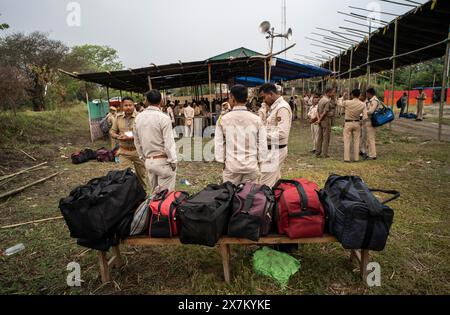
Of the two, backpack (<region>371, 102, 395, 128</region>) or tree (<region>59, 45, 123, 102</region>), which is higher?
tree (<region>59, 45, 123, 102</region>)

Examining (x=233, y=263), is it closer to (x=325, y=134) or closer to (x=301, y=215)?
(x=301, y=215)

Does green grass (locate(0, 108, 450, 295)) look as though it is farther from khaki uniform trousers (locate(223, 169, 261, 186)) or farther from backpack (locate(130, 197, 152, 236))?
khaki uniform trousers (locate(223, 169, 261, 186))

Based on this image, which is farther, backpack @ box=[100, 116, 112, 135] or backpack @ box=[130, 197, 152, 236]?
backpack @ box=[100, 116, 112, 135]

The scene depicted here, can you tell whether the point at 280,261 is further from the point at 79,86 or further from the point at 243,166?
the point at 79,86

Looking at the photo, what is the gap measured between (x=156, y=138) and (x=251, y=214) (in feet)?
5.78

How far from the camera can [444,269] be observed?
280cm

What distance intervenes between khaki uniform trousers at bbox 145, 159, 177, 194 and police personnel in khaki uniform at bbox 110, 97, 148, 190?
44.2 inches

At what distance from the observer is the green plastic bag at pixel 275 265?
8.82ft

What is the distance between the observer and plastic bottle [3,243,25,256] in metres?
3.50

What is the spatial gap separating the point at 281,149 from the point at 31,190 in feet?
19.5

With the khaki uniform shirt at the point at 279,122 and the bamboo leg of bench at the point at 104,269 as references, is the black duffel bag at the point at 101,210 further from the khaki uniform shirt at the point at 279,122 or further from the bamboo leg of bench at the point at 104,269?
the khaki uniform shirt at the point at 279,122

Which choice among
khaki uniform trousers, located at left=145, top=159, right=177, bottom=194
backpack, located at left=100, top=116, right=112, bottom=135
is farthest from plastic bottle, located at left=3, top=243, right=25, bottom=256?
backpack, located at left=100, top=116, right=112, bottom=135

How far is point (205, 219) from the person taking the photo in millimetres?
2307
